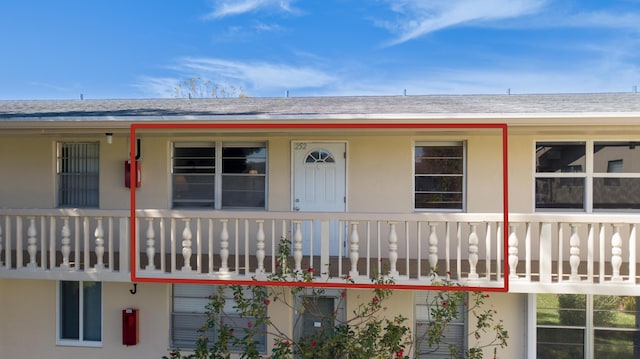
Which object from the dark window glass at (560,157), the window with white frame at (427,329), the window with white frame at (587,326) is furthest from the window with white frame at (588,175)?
the window with white frame at (427,329)

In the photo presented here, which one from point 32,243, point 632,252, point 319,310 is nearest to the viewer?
point 632,252

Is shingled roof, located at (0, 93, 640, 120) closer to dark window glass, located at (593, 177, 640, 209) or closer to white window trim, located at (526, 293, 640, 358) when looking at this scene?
dark window glass, located at (593, 177, 640, 209)

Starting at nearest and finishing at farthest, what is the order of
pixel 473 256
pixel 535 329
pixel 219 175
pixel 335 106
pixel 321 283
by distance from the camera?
1. pixel 473 256
2. pixel 321 283
3. pixel 535 329
4. pixel 335 106
5. pixel 219 175

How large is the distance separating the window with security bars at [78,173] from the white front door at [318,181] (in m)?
3.42

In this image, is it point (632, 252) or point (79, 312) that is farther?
point (79, 312)

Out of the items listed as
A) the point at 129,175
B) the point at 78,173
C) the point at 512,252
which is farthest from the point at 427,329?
the point at 78,173

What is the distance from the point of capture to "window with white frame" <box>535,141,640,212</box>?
6371mm

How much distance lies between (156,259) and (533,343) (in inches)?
227

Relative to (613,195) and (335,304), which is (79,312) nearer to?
(335,304)

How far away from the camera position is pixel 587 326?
242 inches

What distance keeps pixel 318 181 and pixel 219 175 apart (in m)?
1.67

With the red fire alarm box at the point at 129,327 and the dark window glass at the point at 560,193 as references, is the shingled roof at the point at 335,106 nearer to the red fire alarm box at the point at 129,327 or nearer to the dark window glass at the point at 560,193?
the dark window glass at the point at 560,193

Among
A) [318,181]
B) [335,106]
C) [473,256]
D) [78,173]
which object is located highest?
[335,106]

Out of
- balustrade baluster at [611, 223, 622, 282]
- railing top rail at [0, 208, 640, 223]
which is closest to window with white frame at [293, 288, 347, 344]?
railing top rail at [0, 208, 640, 223]
